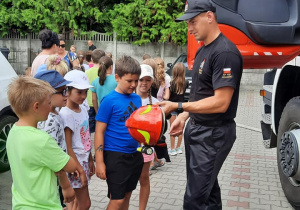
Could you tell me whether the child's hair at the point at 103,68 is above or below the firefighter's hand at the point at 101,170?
above

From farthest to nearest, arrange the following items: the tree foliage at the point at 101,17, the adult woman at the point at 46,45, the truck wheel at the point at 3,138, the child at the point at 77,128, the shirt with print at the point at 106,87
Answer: the tree foliage at the point at 101,17
the shirt with print at the point at 106,87
the truck wheel at the point at 3,138
the adult woman at the point at 46,45
the child at the point at 77,128

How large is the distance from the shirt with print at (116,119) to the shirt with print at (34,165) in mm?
844

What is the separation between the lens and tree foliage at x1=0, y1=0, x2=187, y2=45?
2033 cm

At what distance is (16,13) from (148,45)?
334 inches

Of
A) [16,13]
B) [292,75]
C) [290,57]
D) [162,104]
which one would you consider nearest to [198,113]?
[162,104]

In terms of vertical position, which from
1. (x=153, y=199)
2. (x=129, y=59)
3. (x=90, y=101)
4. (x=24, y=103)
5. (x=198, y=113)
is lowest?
(x=153, y=199)

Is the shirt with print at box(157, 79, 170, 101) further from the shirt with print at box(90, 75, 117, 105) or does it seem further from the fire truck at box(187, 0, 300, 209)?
the fire truck at box(187, 0, 300, 209)

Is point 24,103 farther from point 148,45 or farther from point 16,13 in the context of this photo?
point 16,13

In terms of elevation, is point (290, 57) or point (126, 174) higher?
point (290, 57)

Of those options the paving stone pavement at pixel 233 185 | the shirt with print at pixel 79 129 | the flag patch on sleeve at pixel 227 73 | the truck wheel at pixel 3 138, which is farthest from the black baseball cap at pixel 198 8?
the truck wheel at pixel 3 138

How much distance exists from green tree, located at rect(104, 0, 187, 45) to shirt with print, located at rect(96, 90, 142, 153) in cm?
1714

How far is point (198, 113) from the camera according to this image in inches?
118

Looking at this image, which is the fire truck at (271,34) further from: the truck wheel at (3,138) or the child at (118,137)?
the truck wheel at (3,138)

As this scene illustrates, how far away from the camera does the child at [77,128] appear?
10.0 feet
